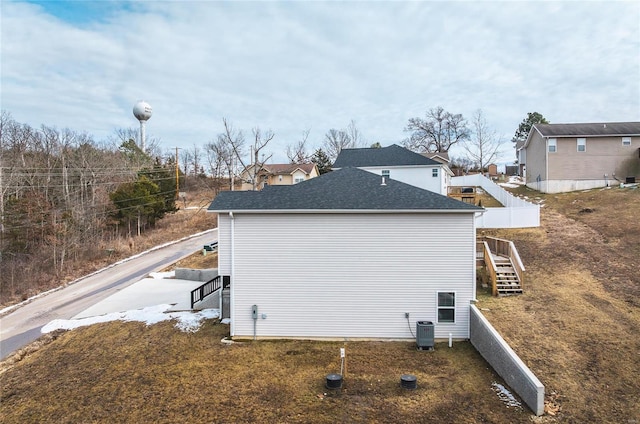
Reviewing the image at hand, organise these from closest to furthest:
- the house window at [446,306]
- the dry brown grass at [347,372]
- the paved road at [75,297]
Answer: the dry brown grass at [347,372] < the house window at [446,306] < the paved road at [75,297]

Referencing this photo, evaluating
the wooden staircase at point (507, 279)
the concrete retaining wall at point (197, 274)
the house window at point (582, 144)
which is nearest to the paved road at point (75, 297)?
the concrete retaining wall at point (197, 274)

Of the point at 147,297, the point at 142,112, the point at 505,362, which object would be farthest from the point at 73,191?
the point at 505,362

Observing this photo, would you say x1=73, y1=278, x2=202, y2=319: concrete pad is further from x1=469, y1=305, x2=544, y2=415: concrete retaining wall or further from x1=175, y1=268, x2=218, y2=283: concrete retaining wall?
x1=469, y1=305, x2=544, y2=415: concrete retaining wall

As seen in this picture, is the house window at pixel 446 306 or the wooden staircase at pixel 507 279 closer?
the house window at pixel 446 306

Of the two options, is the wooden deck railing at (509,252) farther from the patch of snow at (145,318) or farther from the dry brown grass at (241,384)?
the patch of snow at (145,318)

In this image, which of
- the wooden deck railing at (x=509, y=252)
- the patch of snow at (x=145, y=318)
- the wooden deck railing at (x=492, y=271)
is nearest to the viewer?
the wooden deck railing at (x=492, y=271)

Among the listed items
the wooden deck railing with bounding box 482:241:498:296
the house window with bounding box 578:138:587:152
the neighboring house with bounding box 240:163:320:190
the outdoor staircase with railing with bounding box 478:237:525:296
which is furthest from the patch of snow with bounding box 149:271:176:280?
the house window with bounding box 578:138:587:152
